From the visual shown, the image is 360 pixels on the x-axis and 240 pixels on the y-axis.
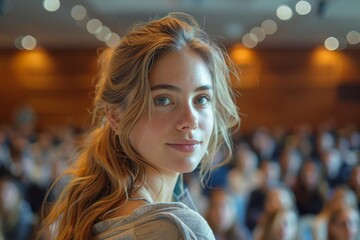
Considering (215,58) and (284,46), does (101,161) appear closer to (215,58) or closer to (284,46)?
(215,58)

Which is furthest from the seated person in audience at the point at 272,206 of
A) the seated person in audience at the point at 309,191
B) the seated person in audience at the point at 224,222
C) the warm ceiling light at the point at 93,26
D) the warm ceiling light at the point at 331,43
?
the warm ceiling light at the point at 331,43

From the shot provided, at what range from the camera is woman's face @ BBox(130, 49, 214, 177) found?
823mm

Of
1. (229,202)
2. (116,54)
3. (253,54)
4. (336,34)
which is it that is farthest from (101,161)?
(253,54)

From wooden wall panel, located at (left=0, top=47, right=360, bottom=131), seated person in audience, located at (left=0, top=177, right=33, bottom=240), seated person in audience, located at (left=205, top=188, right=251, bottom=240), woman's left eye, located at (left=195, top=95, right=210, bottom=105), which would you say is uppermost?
wooden wall panel, located at (left=0, top=47, right=360, bottom=131)

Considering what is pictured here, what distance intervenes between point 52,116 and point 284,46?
581 centimetres

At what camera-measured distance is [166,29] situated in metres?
0.90

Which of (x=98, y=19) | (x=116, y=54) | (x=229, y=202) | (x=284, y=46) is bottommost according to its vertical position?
(x=229, y=202)

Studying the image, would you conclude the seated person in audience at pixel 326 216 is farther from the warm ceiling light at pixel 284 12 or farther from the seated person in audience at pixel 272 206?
the warm ceiling light at pixel 284 12

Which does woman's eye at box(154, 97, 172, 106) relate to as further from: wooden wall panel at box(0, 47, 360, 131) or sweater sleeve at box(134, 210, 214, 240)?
wooden wall panel at box(0, 47, 360, 131)

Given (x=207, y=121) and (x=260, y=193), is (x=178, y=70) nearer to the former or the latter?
(x=207, y=121)

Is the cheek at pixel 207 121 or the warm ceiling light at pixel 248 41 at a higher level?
the warm ceiling light at pixel 248 41

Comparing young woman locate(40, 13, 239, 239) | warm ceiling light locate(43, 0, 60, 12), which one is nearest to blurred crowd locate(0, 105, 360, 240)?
young woman locate(40, 13, 239, 239)

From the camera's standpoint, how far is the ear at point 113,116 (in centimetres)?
90

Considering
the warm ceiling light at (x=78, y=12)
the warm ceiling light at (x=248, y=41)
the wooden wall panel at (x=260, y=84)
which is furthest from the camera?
the wooden wall panel at (x=260, y=84)
